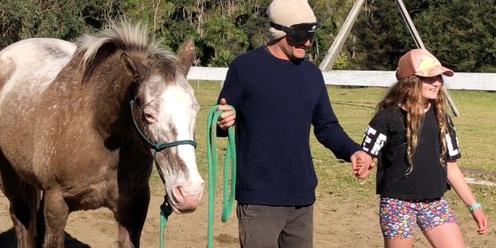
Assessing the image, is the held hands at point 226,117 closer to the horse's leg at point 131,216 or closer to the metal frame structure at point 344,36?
the horse's leg at point 131,216

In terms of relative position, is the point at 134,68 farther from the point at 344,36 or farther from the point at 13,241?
the point at 344,36

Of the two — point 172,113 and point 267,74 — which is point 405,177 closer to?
point 267,74

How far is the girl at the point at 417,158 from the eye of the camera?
376 centimetres

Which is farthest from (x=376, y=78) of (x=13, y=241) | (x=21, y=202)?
(x=21, y=202)

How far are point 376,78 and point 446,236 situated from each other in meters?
10.4

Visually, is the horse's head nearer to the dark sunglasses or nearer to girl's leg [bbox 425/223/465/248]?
the dark sunglasses

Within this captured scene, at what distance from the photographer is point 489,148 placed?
11070 millimetres

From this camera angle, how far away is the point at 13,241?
6.27 metres

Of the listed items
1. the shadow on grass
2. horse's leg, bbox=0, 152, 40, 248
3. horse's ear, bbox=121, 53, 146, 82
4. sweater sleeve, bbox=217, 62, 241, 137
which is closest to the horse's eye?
horse's ear, bbox=121, 53, 146, 82

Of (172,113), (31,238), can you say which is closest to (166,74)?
(172,113)

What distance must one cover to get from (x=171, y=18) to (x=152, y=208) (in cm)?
4859

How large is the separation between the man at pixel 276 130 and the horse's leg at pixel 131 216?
1076 millimetres

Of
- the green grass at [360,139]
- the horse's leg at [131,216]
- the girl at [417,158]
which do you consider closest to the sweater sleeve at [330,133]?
the girl at [417,158]

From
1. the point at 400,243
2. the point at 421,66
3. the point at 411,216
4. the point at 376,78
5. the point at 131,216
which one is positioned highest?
the point at 421,66
